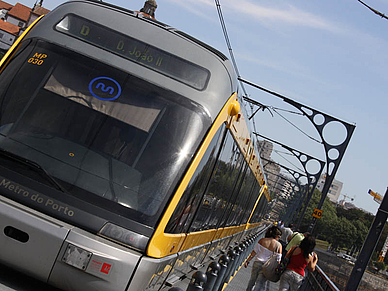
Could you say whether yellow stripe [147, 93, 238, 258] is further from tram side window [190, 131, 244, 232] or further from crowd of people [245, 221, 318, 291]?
crowd of people [245, 221, 318, 291]

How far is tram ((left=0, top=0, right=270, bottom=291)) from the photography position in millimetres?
5281

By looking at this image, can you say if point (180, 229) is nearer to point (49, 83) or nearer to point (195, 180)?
point (195, 180)

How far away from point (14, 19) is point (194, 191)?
149 m

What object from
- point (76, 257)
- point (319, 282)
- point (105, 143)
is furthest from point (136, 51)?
point (319, 282)

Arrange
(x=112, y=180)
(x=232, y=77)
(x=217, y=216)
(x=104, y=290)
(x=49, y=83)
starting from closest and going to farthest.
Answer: (x=104, y=290) → (x=112, y=180) → (x=49, y=83) → (x=232, y=77) → (x=217, y=216)

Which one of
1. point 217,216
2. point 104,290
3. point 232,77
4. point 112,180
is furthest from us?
point 217,216

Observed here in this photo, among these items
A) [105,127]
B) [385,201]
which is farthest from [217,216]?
[105,127]

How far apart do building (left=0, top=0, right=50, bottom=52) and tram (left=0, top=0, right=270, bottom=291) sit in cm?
12826

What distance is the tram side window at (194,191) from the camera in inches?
239

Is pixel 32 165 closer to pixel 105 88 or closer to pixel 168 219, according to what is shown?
pixel 105 88

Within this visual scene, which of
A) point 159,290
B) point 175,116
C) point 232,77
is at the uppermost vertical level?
point 232,77

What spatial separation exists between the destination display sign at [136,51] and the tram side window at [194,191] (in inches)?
29.0

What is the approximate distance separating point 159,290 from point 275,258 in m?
3.99

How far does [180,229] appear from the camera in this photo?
21.2 feet
